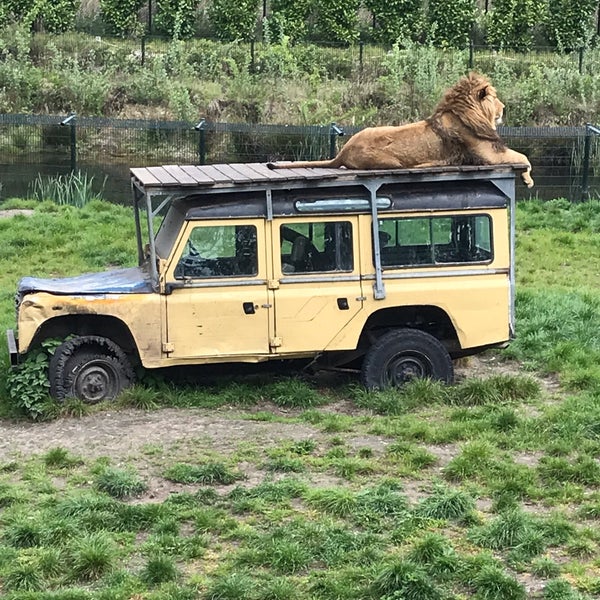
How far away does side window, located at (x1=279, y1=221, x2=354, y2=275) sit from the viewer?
934 cm

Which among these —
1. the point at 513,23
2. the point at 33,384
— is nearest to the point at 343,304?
the point at 33,384

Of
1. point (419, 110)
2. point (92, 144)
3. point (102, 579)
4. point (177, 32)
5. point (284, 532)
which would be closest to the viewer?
point (102, 579)

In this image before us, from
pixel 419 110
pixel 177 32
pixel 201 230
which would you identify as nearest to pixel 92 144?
pixel 419 110

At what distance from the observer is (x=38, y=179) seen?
778 inches

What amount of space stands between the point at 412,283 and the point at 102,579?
13.8 feet

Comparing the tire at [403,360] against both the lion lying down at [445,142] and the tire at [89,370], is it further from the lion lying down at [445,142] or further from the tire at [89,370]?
the tire at [89,370]

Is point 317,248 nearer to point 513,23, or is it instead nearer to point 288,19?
point 288,19

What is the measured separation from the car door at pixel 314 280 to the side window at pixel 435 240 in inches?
13.3

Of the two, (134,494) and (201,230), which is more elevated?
(201,230)

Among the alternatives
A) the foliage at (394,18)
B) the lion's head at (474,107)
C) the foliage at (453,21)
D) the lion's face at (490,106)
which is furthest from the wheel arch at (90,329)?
the foliage at (453,21)

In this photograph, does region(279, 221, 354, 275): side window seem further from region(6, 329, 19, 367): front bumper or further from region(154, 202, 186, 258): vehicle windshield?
region(6, 329, 19, 367): front bumper

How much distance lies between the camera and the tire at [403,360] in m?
9.51

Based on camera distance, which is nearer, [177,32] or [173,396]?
[173,396]

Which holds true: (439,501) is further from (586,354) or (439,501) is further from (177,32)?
(177,32)
